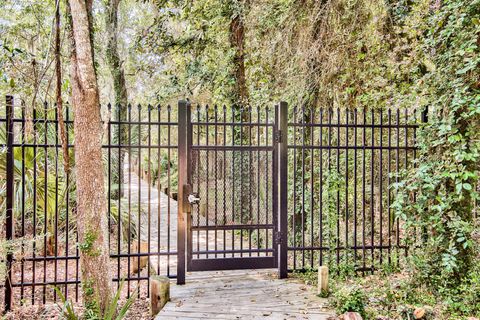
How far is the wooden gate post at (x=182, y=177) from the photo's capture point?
455 centimetres

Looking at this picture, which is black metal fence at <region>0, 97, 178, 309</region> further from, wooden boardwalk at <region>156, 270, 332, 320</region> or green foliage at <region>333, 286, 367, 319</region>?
green foliage at <region>333, 286, 367, 319</region>

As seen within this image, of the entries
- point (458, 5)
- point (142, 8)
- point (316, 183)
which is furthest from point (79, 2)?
point (142, 8)

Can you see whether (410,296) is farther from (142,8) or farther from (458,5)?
(142,8)

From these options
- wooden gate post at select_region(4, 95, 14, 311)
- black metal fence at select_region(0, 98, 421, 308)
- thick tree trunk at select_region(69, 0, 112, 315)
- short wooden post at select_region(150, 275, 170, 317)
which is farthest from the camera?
black metal fence at select_region(0, 98, 421, 308)

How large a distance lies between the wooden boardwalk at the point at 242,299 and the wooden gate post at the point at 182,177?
363 millimetres

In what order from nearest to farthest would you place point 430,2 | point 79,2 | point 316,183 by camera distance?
point 79,2, point 430,2, point 316,183

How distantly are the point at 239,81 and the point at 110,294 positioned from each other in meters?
5.70

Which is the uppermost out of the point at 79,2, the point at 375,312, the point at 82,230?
the point at 79,2

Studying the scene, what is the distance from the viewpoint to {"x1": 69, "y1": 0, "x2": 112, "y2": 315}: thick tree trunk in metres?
3.64

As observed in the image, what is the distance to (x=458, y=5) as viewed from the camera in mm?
4102

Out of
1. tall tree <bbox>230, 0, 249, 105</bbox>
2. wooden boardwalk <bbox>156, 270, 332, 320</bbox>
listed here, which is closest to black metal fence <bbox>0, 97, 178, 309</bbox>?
wooden boardwalk <bbox>156, 270, 332, 320</bbox>

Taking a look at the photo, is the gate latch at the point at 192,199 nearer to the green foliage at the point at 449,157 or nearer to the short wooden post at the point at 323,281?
the short wooden post at the point at 323,281

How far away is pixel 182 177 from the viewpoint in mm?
4547

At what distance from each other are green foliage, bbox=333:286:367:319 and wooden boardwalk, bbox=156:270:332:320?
176 millimetres
